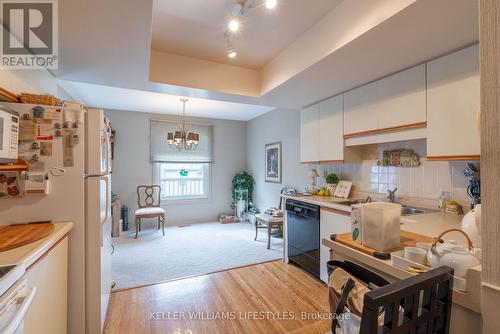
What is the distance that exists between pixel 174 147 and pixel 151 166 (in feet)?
2.15

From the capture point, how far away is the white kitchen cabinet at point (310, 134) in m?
3.15

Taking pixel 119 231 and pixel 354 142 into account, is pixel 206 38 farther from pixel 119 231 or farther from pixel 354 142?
pixel 119 231

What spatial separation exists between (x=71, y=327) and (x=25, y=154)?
4.09ft

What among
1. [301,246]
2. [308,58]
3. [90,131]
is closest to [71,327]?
[90,131]

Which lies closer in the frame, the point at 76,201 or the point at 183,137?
the point at 76,201

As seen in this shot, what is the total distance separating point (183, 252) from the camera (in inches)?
139

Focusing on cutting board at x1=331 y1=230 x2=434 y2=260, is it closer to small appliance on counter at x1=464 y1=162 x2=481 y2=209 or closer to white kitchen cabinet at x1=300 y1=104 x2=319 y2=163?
small appliance on counter at x1=464 y1=162 x2=481 y2=209

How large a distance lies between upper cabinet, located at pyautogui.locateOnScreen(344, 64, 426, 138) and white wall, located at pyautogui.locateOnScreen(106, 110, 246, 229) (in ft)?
11.8

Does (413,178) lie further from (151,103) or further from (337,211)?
(151,103)

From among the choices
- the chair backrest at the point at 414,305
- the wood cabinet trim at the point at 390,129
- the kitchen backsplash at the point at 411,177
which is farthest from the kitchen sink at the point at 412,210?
the chair backrest at the point at 414,305

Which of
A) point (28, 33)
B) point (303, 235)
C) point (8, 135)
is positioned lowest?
point (303, 235)

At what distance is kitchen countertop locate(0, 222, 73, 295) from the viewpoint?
88cm

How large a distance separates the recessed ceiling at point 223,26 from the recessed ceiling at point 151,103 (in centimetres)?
136

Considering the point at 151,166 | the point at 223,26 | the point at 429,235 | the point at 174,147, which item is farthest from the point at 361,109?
the point at 151,166
